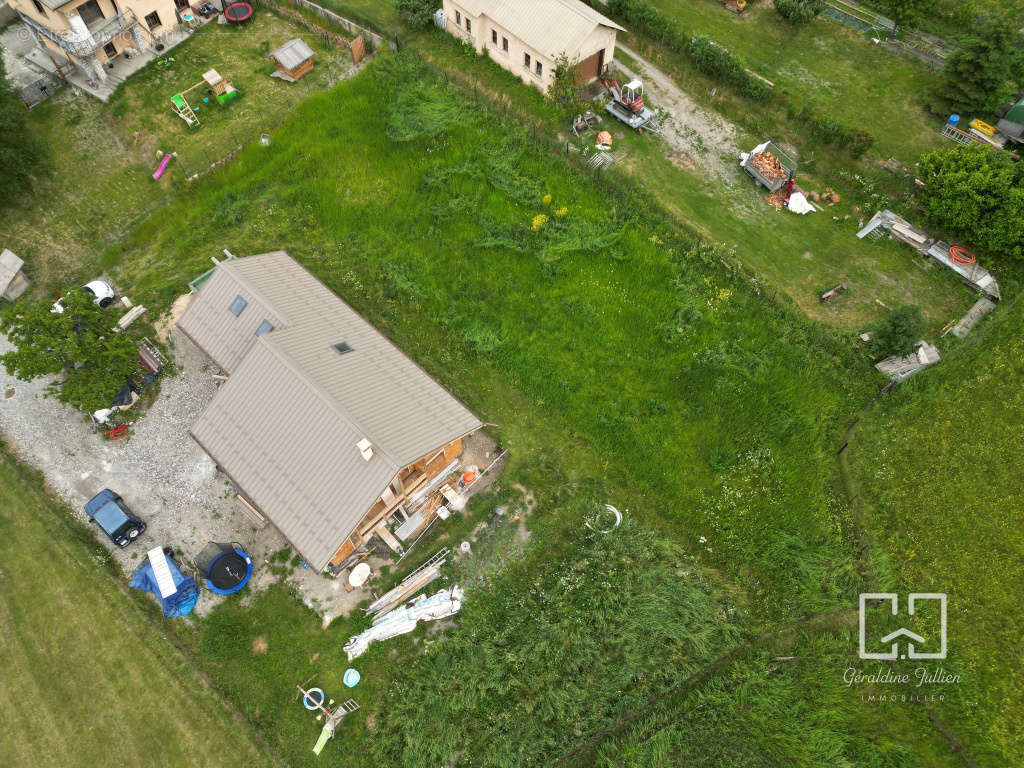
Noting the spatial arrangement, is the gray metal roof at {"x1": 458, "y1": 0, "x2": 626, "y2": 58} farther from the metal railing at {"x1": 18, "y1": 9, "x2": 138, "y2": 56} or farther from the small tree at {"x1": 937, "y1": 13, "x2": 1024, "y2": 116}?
the metal railing at {"x1": 18, "y1": 9, "x2": 138, "y2": 56}

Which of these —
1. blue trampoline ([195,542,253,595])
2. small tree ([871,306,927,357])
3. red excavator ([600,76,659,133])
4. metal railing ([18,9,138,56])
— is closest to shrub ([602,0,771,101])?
red excavator ([600,76,659,133])

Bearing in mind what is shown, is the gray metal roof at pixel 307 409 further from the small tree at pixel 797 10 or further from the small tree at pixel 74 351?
the small tree at pixel 797 10

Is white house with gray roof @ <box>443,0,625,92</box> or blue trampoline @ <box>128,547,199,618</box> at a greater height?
white house with gray roof @ <box>443,0,625,92</box>

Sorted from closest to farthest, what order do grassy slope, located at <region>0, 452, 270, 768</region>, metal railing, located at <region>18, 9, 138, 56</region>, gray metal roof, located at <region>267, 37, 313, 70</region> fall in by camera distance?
grassy slope, located at <region>0, 452, 270, 768</region>
metal railing, located at <region>18, 9, 138, 56</region>
gray metal roof, located at <region>267, 37, 313, 70</region>

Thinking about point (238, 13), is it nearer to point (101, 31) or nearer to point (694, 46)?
point (101, 31)
